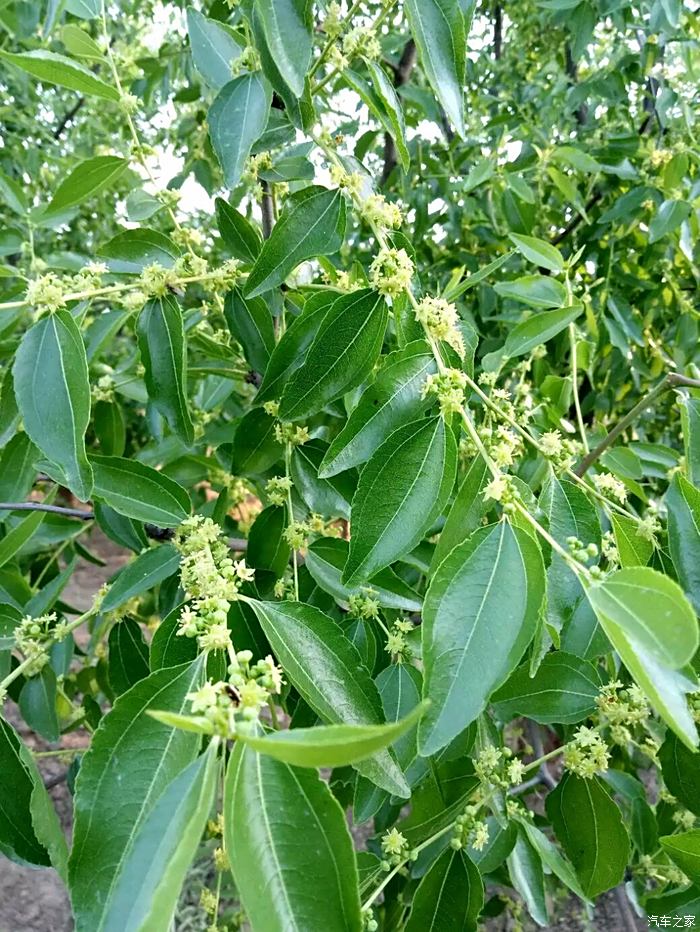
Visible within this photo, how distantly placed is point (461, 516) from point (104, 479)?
433 mm

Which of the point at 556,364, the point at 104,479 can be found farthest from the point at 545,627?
the point at 556,364

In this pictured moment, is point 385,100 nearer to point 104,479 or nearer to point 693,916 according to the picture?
point 104,479

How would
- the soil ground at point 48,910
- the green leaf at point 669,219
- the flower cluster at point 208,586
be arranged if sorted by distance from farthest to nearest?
the soil ground at point 48,910
the green leaf at point 669,219
the flower cluster at point 208,586

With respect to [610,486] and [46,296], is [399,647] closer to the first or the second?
[610,486]

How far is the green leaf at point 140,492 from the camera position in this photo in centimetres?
83

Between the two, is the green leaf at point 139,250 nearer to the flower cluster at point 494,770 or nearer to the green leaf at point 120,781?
the green leaf at point 120,781

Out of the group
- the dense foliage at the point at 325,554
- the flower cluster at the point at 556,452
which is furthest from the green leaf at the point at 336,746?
the flower cluster at the point at 556,452

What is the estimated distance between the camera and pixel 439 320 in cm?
74

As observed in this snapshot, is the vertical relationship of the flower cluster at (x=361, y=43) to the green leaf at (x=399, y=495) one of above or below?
above

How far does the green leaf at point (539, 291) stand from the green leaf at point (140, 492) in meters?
0.54

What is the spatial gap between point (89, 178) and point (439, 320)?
54 centimetres

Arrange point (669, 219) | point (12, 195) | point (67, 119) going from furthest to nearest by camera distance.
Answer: point (67, 119)
point (669, 219)
point (12, 195)

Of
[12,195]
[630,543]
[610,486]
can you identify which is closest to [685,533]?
[630,543]

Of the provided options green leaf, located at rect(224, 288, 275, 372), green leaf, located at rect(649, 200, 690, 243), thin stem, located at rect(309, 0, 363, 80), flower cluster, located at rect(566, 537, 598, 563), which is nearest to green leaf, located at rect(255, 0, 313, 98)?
thin stem, located at rect(309, 0, 363, 80)
